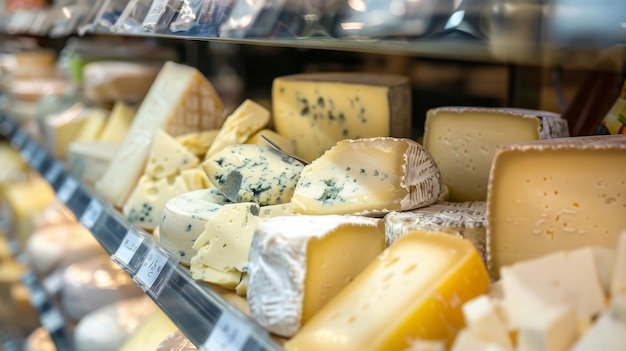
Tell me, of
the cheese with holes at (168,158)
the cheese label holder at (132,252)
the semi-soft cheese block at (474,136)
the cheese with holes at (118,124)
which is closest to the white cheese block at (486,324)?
the semi-soft cheese block at (474,136)

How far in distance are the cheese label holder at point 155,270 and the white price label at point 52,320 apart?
1116mm

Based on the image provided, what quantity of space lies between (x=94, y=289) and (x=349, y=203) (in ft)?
3.79

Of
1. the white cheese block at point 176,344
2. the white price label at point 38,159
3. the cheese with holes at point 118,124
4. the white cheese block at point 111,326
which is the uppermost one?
the cheese with holes at point 118,124

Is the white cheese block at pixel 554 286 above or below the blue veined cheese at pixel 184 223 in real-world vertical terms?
above

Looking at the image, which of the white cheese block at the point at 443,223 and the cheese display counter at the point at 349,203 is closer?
the cheese display counter at the point at 349,203

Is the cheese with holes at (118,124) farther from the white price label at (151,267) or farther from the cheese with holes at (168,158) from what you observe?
the white price label at (151,267)

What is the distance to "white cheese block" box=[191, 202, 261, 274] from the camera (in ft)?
3.50

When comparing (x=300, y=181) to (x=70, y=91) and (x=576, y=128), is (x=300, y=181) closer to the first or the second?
(x=576, y=128)

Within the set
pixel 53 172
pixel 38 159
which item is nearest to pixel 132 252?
pixel 53 172

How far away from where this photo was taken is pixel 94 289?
1.96 meters

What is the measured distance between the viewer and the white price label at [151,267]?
1.12 metres

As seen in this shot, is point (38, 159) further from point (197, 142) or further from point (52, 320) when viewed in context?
point (197, 142)

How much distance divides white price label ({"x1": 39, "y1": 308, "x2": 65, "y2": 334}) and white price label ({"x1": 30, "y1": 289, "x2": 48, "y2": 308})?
0.08 meters

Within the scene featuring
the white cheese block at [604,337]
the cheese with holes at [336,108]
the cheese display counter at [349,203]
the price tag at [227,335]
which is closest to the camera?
the white cheese block at [604,337]
